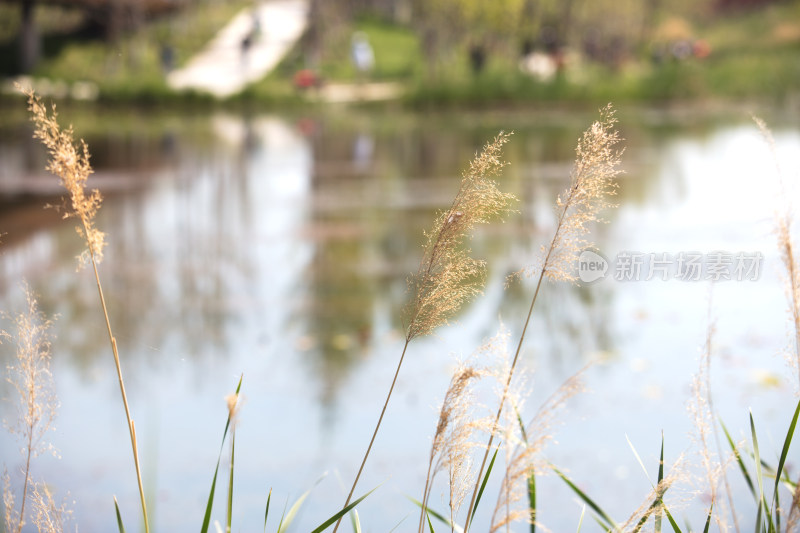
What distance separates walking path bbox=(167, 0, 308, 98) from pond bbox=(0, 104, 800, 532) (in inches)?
559

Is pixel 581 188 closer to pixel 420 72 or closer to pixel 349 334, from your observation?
pixel 349 334

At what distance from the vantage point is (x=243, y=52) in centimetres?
3086

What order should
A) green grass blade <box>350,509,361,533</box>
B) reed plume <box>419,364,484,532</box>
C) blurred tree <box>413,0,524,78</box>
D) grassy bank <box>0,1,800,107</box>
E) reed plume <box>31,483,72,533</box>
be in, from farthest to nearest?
1. blurred tree <box>413,0,524,78</box>
2. grassy bank <box>0,1,800,107</box>
3. green grass blade <box>350,509,361,533</box>
4. reed plume <box>31,483,72,533</box>
5. reed plume <box>419,364,484,532</box>

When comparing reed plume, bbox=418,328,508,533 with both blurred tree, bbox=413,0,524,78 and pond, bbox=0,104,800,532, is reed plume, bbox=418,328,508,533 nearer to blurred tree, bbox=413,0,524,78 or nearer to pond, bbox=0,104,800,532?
pond, bbox=0,104,800,532

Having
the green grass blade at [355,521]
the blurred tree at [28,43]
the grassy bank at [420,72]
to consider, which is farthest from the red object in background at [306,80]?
the green grass blade at [355,521]

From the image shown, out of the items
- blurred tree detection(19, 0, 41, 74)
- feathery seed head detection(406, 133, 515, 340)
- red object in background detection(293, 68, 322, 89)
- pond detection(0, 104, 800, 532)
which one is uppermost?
blurred tree detection(19, 0, 41, 74)

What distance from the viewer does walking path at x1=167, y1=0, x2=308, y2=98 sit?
26609 mm

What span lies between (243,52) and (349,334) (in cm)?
A: 2654

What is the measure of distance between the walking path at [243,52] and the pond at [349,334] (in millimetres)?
14196

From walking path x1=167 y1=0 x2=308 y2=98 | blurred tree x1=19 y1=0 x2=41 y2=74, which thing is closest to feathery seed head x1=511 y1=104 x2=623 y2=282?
walking path x1=167 y1=0 x2=308 y2=98

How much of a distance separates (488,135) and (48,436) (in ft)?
44.3

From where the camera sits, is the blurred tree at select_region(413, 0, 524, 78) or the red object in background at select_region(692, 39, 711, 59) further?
the red object in background at select_region(692, 39, 711, 59)

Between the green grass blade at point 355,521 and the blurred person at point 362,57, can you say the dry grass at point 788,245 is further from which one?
the blurred person at point 362,57

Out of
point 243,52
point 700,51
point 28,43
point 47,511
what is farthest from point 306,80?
point 47,511
